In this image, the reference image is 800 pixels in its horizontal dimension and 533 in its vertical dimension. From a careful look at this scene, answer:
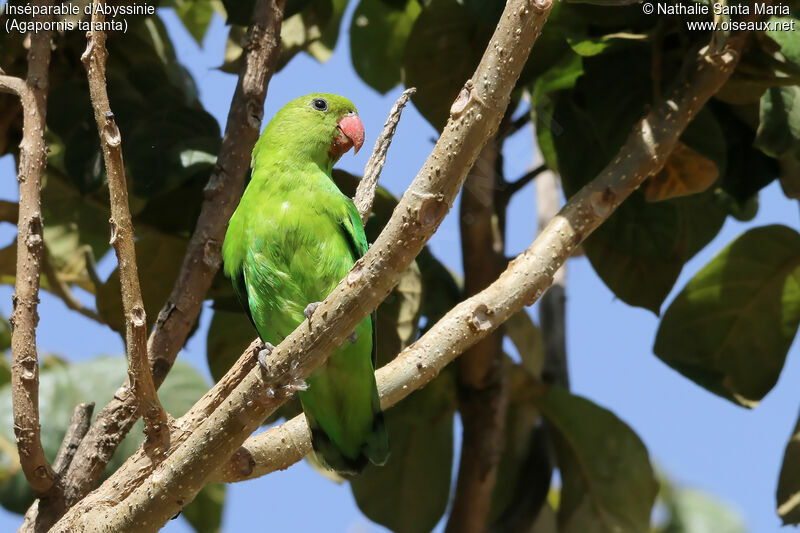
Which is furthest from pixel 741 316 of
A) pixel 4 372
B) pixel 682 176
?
pixel 4 372

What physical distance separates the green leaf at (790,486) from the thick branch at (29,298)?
2100 mm

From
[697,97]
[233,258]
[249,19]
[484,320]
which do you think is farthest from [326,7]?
[484,320]

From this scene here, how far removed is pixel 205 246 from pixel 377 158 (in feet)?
1.79

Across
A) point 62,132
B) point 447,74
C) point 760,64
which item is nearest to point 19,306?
point 62,132

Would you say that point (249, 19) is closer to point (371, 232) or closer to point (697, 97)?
point (371, 232)

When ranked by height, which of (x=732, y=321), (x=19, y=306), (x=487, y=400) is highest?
(x=19, y=306)

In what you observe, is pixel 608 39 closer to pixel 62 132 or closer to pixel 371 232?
pixel 371 232

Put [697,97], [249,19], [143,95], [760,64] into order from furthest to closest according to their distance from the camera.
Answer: [143,95]
[249,19]
[760,64]
[697,97]

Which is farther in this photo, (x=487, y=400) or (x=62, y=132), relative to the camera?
Result: (x=487, y=400)

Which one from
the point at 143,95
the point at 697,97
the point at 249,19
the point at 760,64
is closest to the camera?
the point at 697,97

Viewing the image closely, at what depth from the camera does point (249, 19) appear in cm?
286

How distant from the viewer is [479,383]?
317 centimetres

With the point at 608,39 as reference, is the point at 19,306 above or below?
A: below

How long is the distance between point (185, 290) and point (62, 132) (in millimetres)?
901
